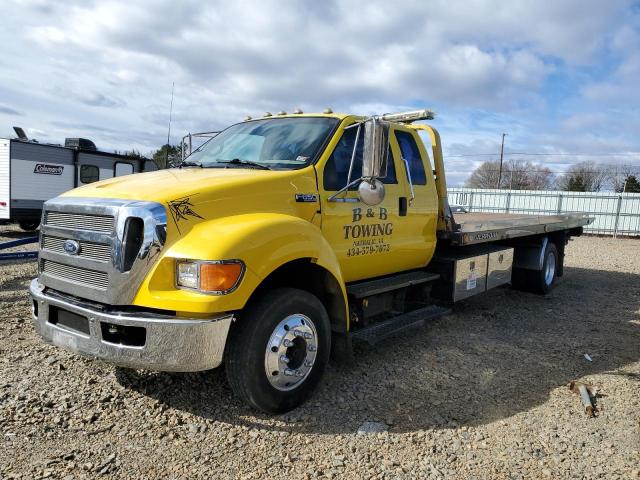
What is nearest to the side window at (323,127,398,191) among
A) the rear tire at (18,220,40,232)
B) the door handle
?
the door handle

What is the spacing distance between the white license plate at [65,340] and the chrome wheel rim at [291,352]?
1.25 meters

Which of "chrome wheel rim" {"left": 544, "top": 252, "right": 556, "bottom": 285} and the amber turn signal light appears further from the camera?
"chrome wheel rim" {"left": 544, "top": 252, "right": 556, "bottom": 285}

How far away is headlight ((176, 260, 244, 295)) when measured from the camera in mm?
2977

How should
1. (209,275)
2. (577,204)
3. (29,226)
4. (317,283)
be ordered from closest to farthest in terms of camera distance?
(209,275)
(317,283)
(29,226)
(577,204)

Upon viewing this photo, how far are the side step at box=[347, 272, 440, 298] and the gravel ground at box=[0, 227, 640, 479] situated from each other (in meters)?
0.70

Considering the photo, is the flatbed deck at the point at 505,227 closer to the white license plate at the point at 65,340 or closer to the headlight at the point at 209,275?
the headlight at the point at 209,275

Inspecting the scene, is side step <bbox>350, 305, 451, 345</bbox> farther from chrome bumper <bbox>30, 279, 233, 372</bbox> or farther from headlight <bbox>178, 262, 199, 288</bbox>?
headlight <bbox>178, 262, 199, 288</bbox>

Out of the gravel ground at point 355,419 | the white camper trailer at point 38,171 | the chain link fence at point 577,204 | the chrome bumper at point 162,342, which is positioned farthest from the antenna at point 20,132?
the chain link fence at point 577,204

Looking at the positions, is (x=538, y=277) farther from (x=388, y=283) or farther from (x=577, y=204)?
(x=577, y=204)

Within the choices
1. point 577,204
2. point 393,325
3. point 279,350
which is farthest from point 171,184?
point 577,204

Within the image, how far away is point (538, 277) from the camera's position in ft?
25.9

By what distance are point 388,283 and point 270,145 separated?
1.69m

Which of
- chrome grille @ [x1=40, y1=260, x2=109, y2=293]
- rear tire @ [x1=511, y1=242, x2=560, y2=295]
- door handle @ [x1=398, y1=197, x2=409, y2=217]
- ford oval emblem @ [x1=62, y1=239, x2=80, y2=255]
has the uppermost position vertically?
door handle @ [x1=398, y1=197, x2=409, y2=217]

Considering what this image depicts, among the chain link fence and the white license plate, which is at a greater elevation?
the chain link fence
